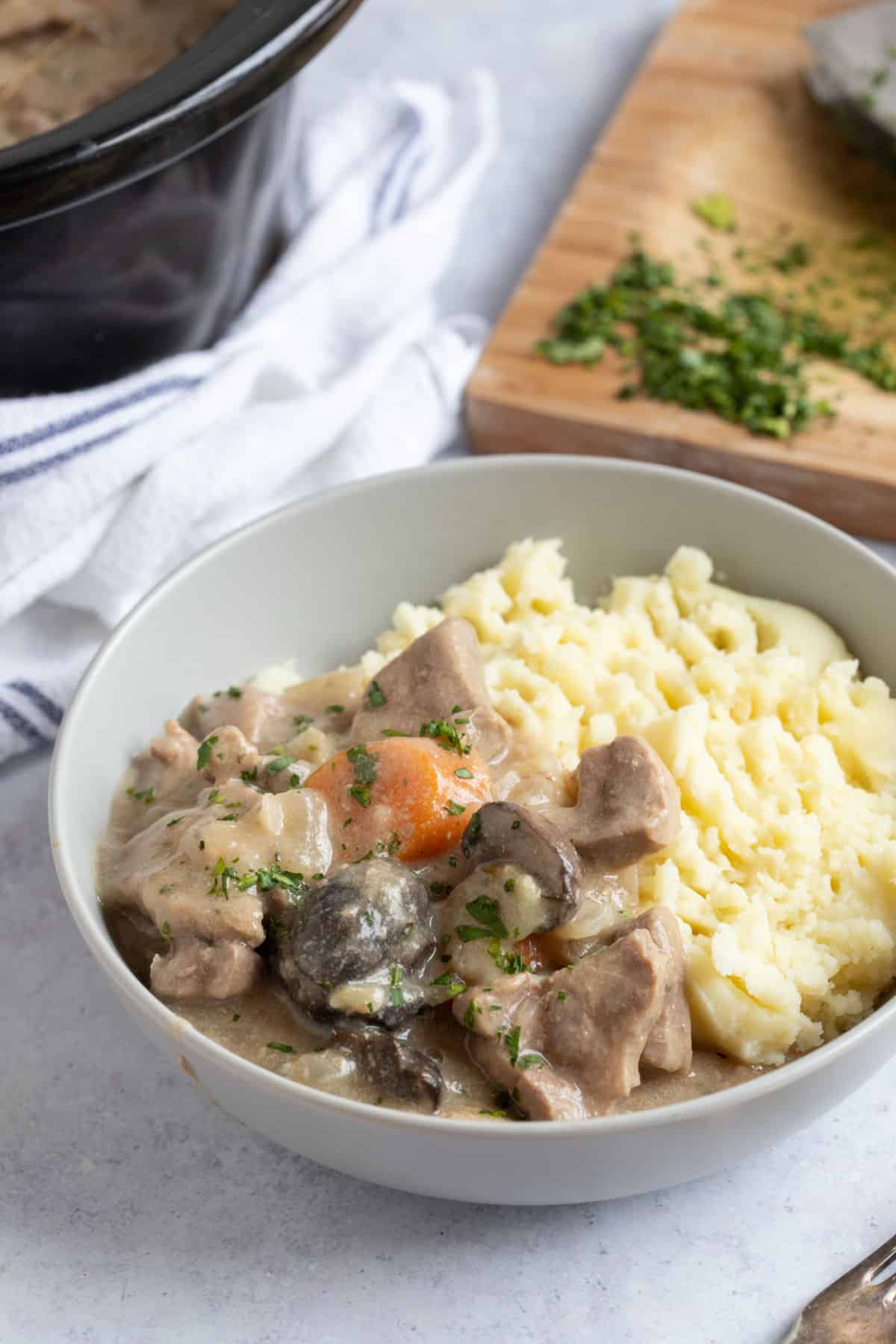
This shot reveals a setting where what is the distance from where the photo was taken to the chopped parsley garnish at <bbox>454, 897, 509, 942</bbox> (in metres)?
2.63

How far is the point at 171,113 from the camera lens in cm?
322

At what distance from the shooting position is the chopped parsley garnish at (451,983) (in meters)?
2.59

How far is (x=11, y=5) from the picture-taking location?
397 cm

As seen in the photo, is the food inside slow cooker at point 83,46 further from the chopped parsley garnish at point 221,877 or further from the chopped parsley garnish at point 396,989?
the chopped parsley garnish at point 396,989

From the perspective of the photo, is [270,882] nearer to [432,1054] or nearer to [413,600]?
[432,1054]

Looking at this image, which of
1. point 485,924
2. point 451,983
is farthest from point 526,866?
point 451,983

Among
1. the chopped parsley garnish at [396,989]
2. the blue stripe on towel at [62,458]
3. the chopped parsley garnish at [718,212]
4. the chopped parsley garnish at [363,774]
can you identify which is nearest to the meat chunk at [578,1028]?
the chopped parsley garnish at [396,989]

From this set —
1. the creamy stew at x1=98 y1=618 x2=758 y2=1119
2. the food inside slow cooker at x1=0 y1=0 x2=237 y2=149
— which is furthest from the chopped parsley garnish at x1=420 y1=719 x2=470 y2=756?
the food inside slow cooker at x1=0 y1=0 x2=237 y2=149

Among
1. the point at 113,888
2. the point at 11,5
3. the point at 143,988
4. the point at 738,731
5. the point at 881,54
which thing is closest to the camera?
the point at 143,988

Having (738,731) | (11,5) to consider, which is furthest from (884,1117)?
(11,5)

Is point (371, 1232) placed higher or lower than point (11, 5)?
lower

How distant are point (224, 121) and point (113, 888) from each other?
173 cm

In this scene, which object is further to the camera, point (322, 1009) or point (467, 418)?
point (467, 418)

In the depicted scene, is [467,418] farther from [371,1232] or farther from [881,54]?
[371,1232]
